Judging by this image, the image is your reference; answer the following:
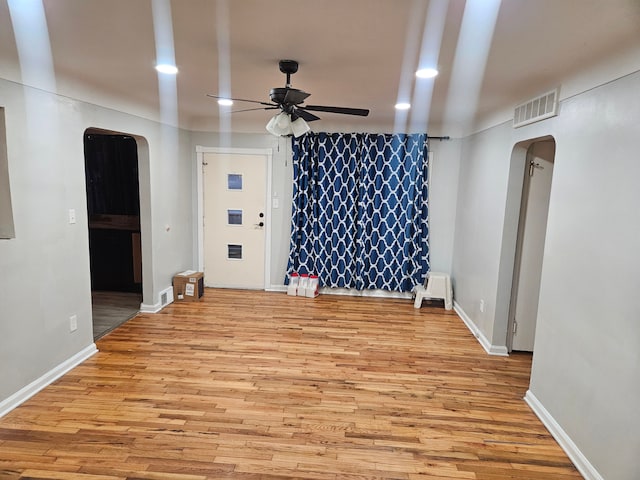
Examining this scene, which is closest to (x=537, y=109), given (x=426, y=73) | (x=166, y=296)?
(x=426, y=73)

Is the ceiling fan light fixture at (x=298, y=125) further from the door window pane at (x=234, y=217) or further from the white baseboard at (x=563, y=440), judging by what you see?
the door window pane at (x=234, y=217)

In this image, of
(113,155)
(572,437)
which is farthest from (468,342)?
(113,155)

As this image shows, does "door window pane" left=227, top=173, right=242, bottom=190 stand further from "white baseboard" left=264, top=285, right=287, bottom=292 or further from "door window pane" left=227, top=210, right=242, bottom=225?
"white baseboard" left=264, top=285, right=287, bottom=292

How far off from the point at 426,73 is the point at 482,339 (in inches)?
107

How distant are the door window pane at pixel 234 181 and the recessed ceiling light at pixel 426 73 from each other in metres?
3.38

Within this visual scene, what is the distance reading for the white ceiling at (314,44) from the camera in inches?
67.6

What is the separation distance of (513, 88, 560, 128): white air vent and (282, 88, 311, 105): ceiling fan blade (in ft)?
5.82

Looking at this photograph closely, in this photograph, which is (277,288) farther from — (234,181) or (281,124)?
(281,124)

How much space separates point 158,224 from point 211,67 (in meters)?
2.46

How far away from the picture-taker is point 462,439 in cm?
251

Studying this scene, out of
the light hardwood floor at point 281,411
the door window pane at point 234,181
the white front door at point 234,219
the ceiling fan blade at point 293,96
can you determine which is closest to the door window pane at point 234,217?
the white front door at point 234,219

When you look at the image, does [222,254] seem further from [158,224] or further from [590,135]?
[590,135]

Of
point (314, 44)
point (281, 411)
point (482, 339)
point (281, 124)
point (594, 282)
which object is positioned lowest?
point (281, 411)

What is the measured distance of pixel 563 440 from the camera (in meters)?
2.46
